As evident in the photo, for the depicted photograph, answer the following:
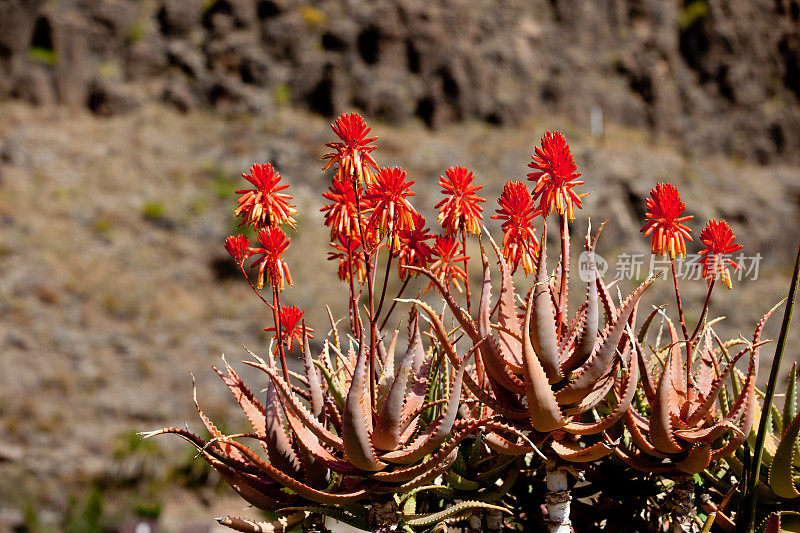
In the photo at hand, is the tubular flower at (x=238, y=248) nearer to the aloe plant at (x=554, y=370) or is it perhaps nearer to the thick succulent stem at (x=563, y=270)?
the aloe plant at (x=554, y=370)

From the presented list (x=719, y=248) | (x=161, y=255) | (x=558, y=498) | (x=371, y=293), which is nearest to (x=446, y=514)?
(x=558, y=498)

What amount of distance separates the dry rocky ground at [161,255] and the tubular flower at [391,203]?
6797 mm

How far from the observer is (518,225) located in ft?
5.20

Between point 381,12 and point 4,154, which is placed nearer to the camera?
point 4,154

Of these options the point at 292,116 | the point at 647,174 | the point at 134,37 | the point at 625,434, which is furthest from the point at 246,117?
the point at 625,434

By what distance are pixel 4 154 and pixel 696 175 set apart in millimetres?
16134

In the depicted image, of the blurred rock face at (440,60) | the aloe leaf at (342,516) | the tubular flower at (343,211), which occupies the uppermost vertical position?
the blurred rock face at (440,60)

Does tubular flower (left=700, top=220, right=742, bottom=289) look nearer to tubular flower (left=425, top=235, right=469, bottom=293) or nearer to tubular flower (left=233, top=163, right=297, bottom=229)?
tubular flower (left=425, top=235, right=469, bottom=293)

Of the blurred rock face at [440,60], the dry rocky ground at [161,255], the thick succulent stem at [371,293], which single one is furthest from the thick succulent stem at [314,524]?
the blurred rock face at [440,60]

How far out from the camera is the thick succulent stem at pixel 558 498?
1418 millimetres

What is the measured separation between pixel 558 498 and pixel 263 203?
0.85 m

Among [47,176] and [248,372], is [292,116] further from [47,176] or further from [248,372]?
[248,372]

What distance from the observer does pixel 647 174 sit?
671 inches

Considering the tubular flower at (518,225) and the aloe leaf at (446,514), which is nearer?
the aloe leaf at (446,514)
